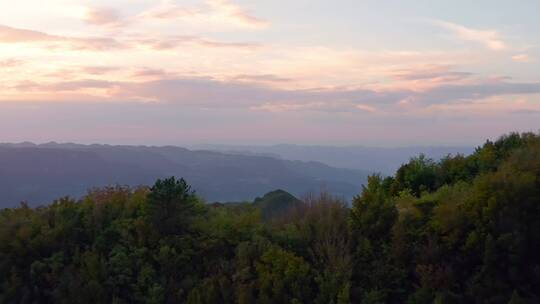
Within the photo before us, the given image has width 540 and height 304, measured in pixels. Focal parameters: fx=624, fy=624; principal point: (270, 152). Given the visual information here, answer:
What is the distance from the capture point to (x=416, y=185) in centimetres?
1623

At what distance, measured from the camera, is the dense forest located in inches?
436

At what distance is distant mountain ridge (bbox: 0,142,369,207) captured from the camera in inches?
4112

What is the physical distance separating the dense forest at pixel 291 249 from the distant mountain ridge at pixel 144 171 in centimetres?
7586

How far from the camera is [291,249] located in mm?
12297

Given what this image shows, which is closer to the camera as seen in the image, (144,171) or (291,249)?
(291,249)

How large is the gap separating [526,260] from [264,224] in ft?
17.1

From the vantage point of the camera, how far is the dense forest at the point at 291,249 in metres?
11.1

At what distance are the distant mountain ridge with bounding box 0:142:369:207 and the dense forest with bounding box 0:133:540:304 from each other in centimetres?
7586

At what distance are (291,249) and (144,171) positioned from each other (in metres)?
119

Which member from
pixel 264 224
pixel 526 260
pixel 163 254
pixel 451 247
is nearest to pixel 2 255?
pixel 163 254

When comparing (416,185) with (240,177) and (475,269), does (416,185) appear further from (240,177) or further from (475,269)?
(240,177)

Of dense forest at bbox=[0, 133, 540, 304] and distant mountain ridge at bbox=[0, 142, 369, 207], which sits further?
distant mountain ridge at bbox=[0, 142, 369, 207]

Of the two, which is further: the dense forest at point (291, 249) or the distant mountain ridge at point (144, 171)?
the distant mountain ridge at point (144, 171)

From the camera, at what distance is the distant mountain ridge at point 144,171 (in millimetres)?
104438
